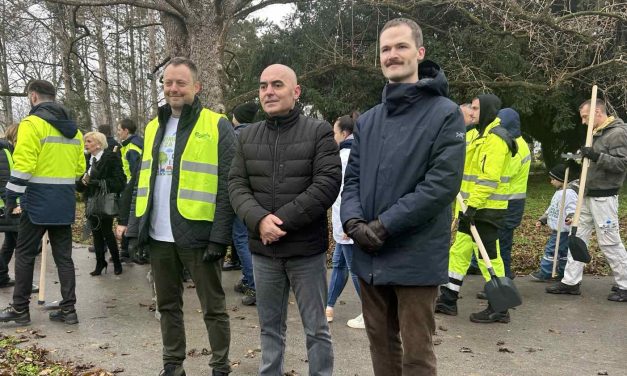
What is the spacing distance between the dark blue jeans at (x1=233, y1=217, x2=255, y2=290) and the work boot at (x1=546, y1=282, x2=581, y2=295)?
3.55 metres

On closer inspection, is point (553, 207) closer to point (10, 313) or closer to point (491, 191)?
point (491, 191)

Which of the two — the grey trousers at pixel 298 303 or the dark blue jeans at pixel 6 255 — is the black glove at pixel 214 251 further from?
the dark blue jeans at pixel 6 255

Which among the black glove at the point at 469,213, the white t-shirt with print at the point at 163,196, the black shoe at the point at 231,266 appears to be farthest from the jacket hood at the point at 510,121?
the black shoe at the point at 231,266

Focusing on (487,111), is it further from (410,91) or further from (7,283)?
(7,283)

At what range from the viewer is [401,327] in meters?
2.85

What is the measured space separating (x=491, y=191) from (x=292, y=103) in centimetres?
254

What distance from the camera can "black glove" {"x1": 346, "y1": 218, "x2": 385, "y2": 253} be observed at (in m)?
2.79

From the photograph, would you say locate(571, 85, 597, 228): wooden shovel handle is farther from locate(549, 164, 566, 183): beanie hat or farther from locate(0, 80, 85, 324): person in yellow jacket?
locate(0, 80, 85, 324): person in yellow jacket

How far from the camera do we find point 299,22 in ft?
53.2

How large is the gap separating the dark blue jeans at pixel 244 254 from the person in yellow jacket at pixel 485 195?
6.92ft

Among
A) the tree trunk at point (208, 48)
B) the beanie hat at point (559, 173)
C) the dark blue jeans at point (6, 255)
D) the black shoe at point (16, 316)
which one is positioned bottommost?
the black shoe at point (16, 316)

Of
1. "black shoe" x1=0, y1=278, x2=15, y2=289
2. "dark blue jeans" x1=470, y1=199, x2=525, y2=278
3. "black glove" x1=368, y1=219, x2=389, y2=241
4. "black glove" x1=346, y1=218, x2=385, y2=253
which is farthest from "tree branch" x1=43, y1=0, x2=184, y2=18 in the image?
"black glove" x1=368, y1=219, x2=389, y2=241

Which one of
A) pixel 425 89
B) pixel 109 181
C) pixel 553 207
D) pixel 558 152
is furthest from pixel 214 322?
pixel 558 152

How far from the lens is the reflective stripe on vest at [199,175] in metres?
3.70
